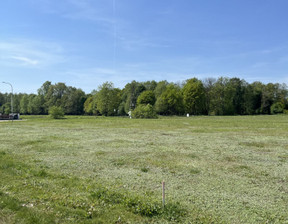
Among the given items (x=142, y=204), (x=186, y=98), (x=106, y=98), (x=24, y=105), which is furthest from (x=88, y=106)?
(x=142, y=204)

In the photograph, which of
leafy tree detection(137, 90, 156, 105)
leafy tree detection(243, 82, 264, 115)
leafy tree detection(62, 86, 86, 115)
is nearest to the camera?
leafy tree detection(137, 90, 156, 105)

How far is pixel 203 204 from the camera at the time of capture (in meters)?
6.05

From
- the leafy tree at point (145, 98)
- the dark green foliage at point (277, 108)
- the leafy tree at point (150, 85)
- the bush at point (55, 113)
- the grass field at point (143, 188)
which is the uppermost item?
the leafy tree at point (150, 85)

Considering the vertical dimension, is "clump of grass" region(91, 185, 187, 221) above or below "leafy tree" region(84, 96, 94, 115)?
below

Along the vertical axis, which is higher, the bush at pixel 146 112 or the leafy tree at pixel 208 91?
the leafy tree at pixel 208 91

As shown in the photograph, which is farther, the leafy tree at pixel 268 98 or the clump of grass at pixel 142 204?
the leafy tree at pixel 268 98

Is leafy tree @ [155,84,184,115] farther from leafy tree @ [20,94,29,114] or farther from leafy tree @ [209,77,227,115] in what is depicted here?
leafy tree @ [20,94,29,114]

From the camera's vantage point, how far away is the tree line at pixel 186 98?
83.9 meters

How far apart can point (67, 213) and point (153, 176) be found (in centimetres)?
403

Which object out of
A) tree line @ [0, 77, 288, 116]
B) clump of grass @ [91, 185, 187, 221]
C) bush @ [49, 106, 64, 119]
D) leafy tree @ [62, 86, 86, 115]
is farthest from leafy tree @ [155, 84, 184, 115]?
clump of grass @ [91, 185, 187, 221]

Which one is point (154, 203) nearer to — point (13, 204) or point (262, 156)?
point (13, 204)

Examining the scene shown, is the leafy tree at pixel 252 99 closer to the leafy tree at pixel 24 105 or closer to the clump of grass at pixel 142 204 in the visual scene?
the clump of grass at pixel 142 204

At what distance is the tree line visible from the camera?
83938mm

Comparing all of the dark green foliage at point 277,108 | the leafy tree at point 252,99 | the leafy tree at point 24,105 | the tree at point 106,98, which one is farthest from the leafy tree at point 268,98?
the leafy tree at point 24,105
